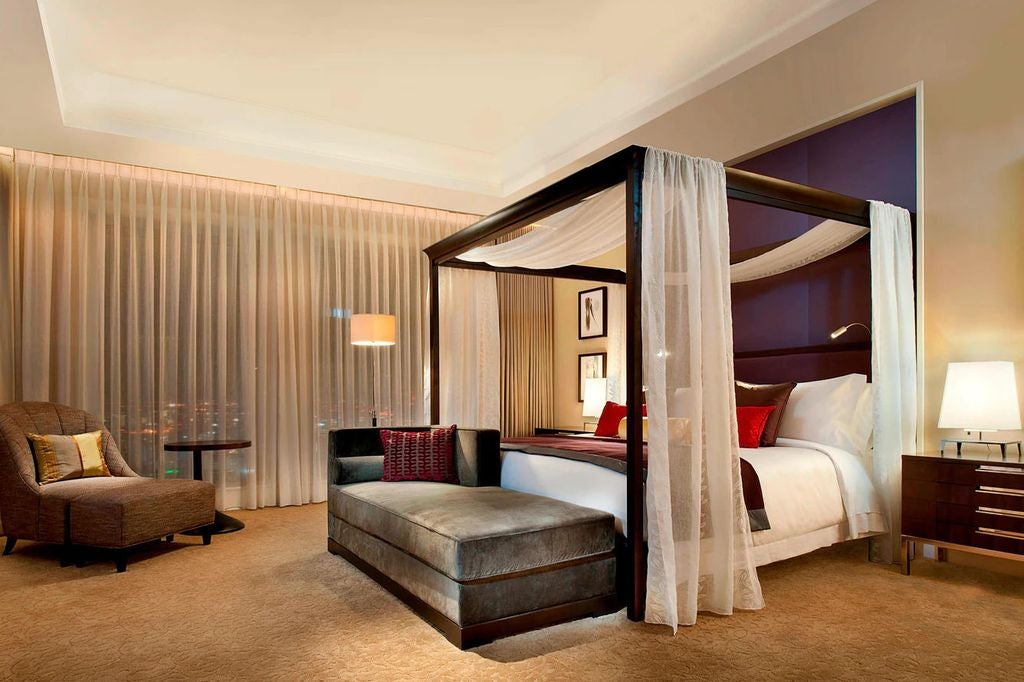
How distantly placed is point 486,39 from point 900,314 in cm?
307

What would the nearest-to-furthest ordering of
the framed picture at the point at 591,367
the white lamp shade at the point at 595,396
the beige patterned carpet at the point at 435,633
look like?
the beige patterned carpet at the point at 435,633 → the white lamp shade at the point at 595,396 → the framed picture at the point at 591,367

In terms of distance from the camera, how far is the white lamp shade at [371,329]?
18.0 feet

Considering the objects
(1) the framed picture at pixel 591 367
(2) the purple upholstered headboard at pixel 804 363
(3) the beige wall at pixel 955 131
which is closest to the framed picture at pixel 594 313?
(1) the framed picture at pixel 591 367

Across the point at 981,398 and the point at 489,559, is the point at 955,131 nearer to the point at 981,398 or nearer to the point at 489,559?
the point at 981,398

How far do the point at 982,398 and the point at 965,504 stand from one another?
505mm

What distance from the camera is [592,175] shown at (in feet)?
→ 10.3

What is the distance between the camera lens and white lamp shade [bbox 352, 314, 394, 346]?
549cm

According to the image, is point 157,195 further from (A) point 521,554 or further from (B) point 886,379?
(B) point 886,379

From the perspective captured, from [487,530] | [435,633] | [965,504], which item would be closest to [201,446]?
[435,633]

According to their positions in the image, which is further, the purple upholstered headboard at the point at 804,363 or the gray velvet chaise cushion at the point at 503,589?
the purple upholstered headboard at the point at 804,363

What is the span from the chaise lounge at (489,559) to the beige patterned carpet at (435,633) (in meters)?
0.09

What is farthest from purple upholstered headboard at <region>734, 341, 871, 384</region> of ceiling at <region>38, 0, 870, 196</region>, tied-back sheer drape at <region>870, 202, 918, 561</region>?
ceiling at <region>38, 0, 870, 196</region>

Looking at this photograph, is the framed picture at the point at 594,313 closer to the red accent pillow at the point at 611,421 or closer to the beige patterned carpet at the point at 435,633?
the red accent pillow at the point at 611,421

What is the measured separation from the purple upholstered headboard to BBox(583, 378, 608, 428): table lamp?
1405mm
